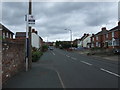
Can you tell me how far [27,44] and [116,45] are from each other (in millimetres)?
40281

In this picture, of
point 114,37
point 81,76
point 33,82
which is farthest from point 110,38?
point 33,82

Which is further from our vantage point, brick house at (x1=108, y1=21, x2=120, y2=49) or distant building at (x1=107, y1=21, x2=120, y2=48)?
distant building at (x1=107, y1=21, x2=120, y2=48)

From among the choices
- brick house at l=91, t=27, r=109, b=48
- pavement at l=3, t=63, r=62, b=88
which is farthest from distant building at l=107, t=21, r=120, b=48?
pavement at l=3, t=63, r=62, b=88

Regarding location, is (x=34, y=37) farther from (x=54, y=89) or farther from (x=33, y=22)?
(x=54, y=89)

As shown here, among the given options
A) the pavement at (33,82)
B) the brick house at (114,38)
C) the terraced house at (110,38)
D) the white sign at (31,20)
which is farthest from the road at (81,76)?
the terraced house at (110,38)

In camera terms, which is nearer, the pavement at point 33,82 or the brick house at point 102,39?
the pavement at point 33,82

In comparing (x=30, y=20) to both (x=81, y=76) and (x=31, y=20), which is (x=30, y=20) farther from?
(x=81, y=76)

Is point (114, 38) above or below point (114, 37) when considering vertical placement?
below

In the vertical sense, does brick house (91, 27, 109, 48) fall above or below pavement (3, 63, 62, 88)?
above

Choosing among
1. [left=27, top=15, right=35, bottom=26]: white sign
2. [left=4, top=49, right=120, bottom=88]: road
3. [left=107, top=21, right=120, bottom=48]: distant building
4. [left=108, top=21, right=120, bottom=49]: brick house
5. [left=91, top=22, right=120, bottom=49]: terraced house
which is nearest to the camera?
[left=4, top=49, right=120, bottom=88]: road

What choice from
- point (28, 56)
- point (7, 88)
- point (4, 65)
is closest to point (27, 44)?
point (28, 56)

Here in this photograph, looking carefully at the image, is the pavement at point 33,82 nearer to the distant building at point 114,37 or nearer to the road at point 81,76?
the road at point 81,76

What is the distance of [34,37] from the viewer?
208ft

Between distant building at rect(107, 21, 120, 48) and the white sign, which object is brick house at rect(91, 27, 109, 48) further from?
the white sign
